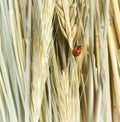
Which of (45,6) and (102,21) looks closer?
(45,6)

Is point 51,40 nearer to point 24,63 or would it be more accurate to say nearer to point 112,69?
point 24,63

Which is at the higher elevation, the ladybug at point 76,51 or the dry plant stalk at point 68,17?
the dry plant stalk at point 68,17

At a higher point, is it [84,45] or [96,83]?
[84,45]

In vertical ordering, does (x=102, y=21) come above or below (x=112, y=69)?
above

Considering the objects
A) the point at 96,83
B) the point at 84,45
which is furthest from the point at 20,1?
the point at 96,83

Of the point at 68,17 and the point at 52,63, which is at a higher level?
the point at 68,17

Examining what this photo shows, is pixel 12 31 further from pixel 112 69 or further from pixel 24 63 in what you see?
pixel 112 69

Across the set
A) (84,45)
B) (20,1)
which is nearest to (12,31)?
(20,1)

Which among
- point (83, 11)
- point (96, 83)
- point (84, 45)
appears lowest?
point (96, 83)

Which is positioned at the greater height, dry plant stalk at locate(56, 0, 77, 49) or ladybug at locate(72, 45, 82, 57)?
dry plant stalk at locate(56, 0, 77, 49)
